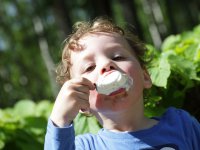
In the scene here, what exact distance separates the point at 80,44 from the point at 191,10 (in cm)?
3145

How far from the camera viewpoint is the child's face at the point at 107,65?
218 cm

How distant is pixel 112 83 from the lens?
211 cm

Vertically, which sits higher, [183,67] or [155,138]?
[183,67]

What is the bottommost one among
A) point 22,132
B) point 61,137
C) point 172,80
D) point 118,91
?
point 22,132

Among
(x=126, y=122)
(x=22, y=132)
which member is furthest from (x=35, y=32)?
(x=126, y=122)

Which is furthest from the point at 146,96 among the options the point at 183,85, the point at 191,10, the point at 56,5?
the point at 191,10

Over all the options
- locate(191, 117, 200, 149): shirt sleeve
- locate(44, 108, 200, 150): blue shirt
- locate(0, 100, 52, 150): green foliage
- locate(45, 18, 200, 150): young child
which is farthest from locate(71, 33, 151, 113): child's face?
locate(0, 100, 52, 150): green foliage

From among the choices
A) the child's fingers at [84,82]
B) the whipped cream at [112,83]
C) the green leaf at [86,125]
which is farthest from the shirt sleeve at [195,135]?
the green leaf at [86,125]

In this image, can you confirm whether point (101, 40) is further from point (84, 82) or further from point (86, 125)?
point (86, 125)

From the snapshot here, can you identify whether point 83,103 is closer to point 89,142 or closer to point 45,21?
point 89,142

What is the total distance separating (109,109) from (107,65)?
20 centimetres

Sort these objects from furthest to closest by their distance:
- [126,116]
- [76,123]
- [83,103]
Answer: [76,123]
[126,116]
[83,103]

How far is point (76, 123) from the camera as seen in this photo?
3072mm

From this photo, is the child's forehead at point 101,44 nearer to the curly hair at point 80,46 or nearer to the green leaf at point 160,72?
the curly hair at point 80,46
